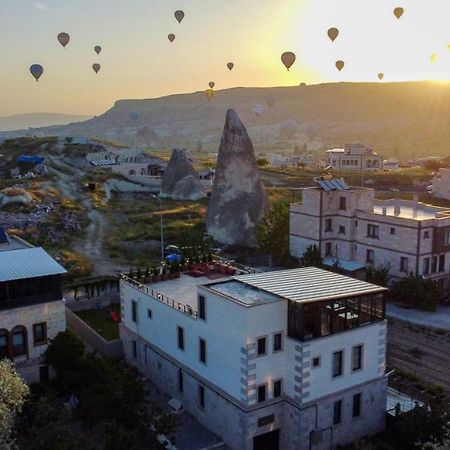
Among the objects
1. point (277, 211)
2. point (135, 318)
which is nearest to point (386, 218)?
point (277, 211)

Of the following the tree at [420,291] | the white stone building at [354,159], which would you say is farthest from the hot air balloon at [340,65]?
the tree at [420,291]

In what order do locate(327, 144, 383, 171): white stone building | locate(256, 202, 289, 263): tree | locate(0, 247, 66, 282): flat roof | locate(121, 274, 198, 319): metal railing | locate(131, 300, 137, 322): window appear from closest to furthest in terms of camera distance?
locate(121, 274, 198, 319): metal railing
locate(0, 247, 66, 282): flat roof
locate(131, 300, 137, 322): window
locate(256, 202, 289, 263): tree
locate(327, 144, 383, 171): white stone building

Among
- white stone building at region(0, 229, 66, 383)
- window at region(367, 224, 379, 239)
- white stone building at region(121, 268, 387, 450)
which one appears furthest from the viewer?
window at region(367, 224, 379, 239)

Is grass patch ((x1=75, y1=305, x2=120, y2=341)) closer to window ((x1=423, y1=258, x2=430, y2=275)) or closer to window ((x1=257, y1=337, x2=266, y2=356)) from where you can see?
window ((x1=257, y1=337, x2=266, y2=356))

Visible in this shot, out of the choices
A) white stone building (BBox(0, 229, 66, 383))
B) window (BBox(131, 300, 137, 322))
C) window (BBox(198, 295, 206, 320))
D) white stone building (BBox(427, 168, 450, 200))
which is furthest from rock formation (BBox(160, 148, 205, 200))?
window (BBox(198, 295, 206, 320))

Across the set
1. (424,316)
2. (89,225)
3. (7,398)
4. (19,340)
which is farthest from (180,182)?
(7,398)

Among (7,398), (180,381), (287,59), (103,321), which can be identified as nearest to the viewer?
(7,398)

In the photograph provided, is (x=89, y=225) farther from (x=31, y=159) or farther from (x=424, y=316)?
(x=424, y=316)
